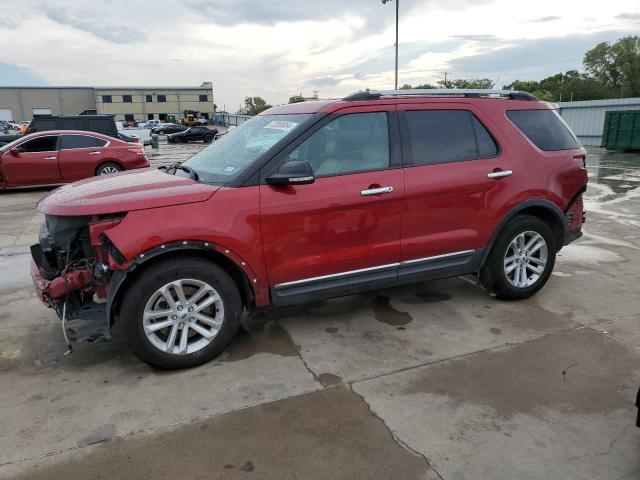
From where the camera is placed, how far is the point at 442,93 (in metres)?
4.44

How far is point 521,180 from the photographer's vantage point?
14.7ft

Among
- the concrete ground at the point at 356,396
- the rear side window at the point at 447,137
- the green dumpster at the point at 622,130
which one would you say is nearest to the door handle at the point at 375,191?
the rear side window at the point at 447,137

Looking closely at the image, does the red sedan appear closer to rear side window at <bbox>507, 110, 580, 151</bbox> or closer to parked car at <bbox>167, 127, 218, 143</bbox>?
rear side window at <bbox>507, 110, 580, 151</bbox>

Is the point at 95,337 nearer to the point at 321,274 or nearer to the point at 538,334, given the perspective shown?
the point at 321,274

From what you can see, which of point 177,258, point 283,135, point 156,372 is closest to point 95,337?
point 156,372

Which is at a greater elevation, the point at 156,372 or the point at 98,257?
the point at 98,257

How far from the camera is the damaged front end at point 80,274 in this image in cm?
329

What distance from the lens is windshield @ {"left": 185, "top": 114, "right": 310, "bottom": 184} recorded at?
3.75 m

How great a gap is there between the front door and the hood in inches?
21.1

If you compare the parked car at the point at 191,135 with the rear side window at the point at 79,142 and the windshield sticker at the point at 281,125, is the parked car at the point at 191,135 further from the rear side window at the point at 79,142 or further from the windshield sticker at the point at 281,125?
the windshield sticker at the point at 281,125

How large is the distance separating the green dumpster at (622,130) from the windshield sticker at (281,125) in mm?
22095

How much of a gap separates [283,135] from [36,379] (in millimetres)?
2477

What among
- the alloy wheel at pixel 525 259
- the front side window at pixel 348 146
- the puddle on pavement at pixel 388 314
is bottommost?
the puddle on pavement at pixel 388 314

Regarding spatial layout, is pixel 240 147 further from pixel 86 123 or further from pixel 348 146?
pixel 86 123
